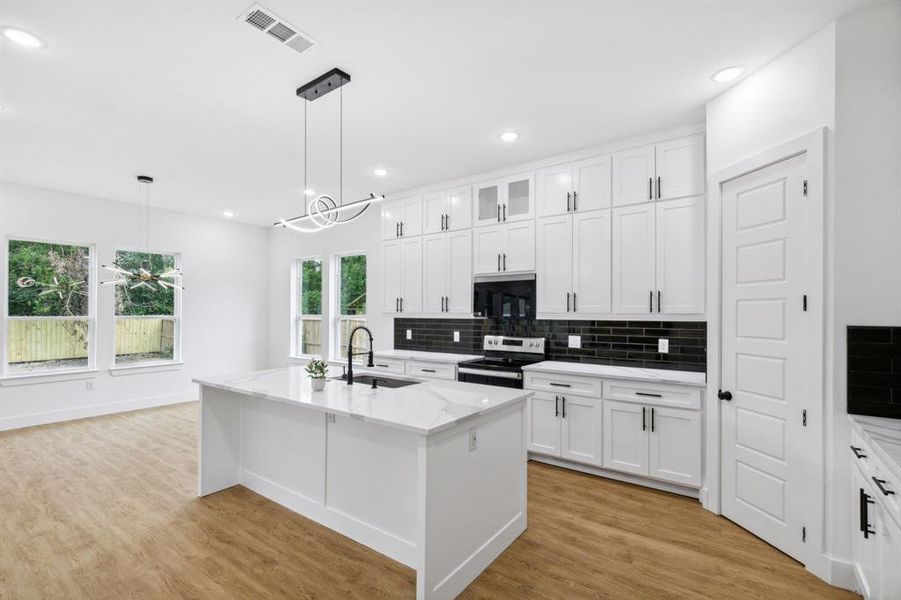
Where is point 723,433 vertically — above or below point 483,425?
below

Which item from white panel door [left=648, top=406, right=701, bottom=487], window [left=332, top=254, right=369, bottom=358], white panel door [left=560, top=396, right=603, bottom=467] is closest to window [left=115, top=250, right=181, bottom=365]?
window [left=332, top=254, right=369, bottom=358]

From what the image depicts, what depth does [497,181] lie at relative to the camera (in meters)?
4.50

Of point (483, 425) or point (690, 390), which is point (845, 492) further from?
point (483, 425)

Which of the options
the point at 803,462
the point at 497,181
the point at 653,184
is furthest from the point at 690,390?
the point at 497,181

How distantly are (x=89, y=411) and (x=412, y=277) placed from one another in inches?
182

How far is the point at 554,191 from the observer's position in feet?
13.4

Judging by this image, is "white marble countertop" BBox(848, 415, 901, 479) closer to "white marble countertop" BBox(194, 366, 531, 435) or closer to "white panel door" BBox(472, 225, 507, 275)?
"white marble countertop" BBox(194, 366, 531, 435)

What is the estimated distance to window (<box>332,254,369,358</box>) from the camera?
6.34 m

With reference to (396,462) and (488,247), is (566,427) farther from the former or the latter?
(488,247)

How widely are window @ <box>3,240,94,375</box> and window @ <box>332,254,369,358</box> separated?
10.5 ft

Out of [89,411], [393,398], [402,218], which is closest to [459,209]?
[402,218]

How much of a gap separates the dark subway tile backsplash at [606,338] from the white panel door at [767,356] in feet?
2.39

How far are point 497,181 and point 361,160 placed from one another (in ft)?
4.68

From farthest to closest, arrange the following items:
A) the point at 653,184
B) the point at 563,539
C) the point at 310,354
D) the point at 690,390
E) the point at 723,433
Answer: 1. the point at 310,354
2. the point at 653,184
3. the point at 690,390
4. the point at 723,433
5. the point at 563,539
